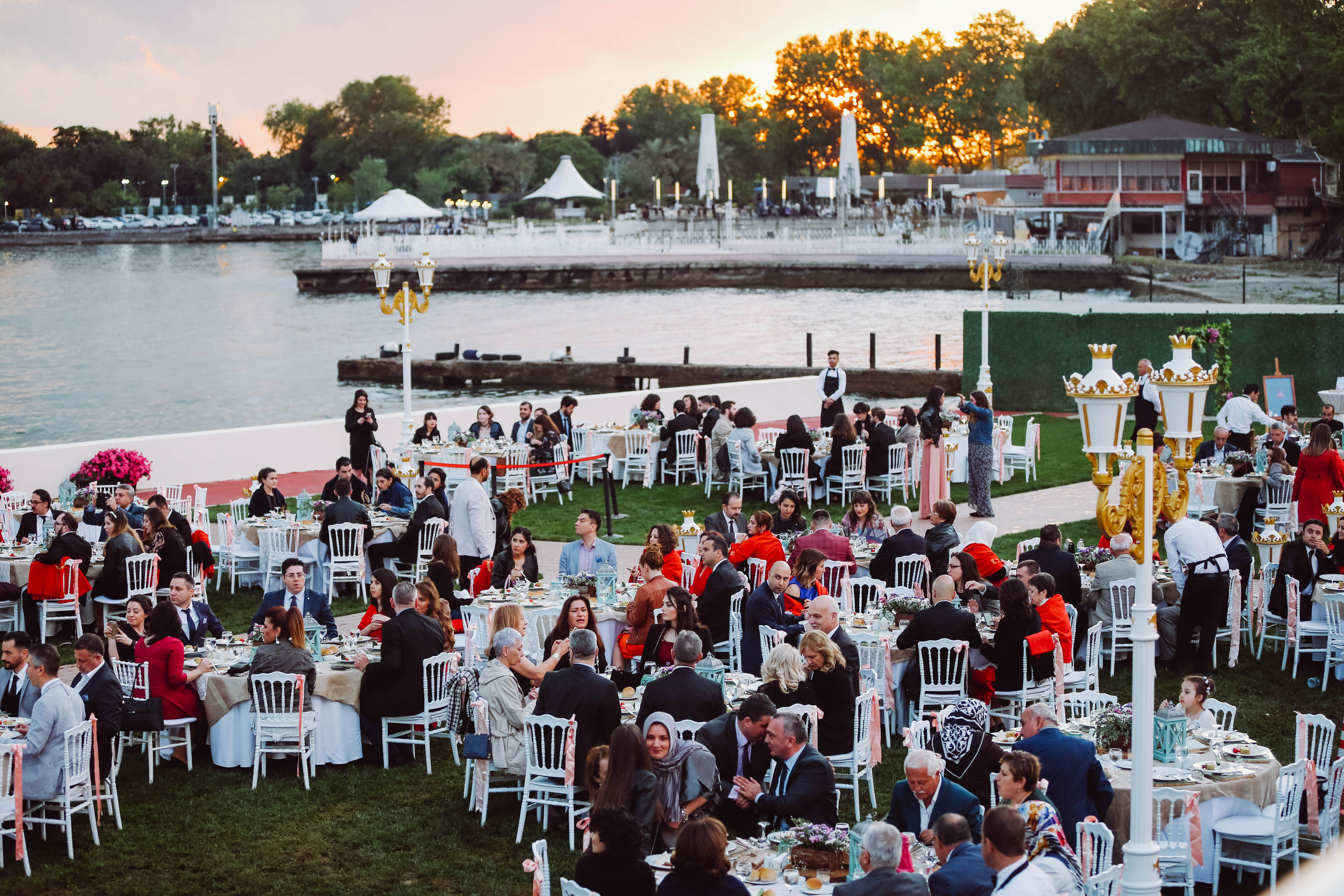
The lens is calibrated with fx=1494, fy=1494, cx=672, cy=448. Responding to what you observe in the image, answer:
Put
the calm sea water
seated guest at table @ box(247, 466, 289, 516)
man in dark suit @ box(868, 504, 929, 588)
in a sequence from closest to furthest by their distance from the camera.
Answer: man in dark suit @ box(868, 504, 929, 588), seated guest at table @ box(247, 466, 289, 516), the calm sea water

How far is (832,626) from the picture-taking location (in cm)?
842

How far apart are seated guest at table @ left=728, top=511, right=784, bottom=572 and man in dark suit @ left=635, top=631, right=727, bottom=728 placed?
3.52 meters

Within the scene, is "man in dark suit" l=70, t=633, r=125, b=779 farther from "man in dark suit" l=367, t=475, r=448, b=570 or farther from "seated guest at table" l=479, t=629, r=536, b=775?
"man in dark suit" l=367, t=475, r=448, b=570

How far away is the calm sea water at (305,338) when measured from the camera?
46625 mm

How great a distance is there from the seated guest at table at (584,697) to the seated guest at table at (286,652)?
183 cm

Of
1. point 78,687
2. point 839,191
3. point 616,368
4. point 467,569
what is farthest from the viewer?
point 839,191

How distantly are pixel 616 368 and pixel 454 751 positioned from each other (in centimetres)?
2622

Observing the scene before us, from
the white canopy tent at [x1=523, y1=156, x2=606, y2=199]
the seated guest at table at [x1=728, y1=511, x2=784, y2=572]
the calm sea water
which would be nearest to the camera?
the seated guest at table at [x1=728, y1=511, x2=784, y2=572]

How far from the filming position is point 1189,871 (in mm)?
6859

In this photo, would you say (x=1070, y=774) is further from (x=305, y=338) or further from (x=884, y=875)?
(x=305, y=338)

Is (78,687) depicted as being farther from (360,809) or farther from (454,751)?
(454,751)

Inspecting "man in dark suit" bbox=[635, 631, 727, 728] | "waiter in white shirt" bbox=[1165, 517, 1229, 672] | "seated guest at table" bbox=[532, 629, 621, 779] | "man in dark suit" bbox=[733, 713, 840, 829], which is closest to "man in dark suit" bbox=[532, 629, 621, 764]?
"seated guest at table" bbox=[532, 629, 621, 779]

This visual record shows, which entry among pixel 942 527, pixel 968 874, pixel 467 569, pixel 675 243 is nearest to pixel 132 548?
pixel 467 569

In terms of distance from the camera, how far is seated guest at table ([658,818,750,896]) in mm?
5355
